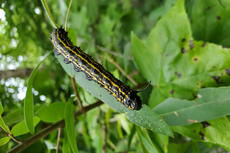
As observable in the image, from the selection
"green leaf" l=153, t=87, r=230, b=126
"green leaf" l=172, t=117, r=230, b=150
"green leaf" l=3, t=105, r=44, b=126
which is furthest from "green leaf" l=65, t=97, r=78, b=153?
"green leaf" l=172, t=117, r=230, b=150

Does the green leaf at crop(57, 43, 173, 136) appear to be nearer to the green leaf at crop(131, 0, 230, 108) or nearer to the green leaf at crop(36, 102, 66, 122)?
the green leaf at crop(36, 102, 66, 122)

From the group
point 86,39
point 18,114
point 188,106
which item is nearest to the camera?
point 188,106

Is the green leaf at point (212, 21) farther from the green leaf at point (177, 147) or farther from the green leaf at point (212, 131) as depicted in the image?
the green leaf at point (177, 147)

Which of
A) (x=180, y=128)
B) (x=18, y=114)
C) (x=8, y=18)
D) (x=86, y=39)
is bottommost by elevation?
(x=180, y=128)

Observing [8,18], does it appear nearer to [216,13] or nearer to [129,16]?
[129,16]

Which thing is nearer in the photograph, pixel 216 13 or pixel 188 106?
pixel 188 106

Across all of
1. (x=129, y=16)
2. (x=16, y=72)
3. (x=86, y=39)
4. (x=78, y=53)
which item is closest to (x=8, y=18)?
(x=16, y=72)
